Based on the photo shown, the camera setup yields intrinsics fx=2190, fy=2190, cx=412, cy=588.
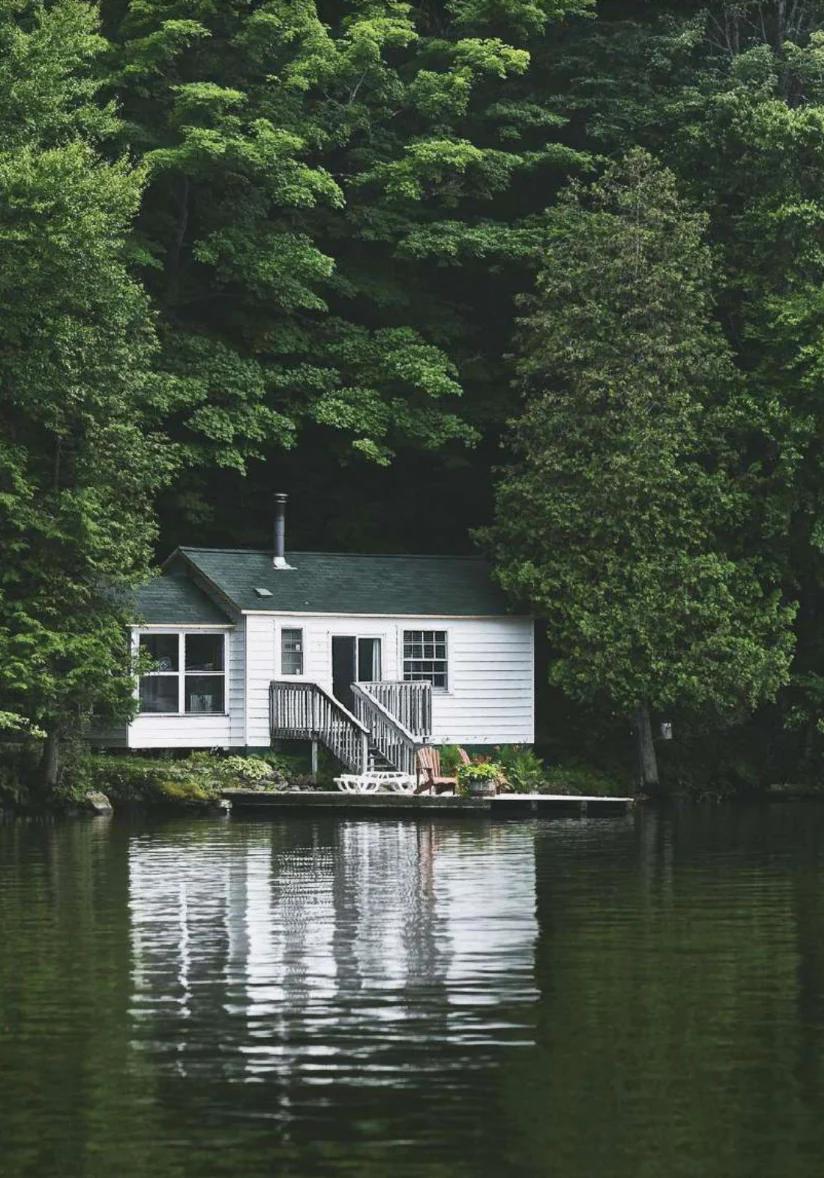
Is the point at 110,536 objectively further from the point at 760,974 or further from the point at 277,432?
the point at 760,974

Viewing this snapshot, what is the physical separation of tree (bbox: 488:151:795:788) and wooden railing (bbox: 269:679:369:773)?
4.64m

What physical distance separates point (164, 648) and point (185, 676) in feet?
2.36

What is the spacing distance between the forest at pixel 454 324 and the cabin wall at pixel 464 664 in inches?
45.5

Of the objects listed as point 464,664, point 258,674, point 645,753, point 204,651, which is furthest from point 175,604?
point 645,753

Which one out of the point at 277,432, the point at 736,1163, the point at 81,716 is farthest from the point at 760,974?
the point at 277,432

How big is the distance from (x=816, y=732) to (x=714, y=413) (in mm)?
7143

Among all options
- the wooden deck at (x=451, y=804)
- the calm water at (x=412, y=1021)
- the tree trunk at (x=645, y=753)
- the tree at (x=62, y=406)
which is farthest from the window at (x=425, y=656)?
the calm water at (x=412, y=1021)

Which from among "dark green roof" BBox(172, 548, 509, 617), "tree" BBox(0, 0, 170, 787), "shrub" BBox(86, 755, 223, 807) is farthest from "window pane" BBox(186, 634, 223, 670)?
"shrub" BBox(86, 755, 223, 807)

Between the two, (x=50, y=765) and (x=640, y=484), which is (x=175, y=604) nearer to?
(x=50, y=765)

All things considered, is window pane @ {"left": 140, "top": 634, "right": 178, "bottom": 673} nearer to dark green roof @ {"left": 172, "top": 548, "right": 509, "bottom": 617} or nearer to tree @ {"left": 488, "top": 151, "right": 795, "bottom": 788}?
dark green roof @ {"left": 172, "top": 548, "right": 509, "bottom": 617}

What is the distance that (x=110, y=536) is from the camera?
131ft

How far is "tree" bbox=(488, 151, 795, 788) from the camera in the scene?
141 feet

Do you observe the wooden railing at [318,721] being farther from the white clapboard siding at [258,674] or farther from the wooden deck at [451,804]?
the wooden deck at [451,804]

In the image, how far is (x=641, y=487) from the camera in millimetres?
43781
